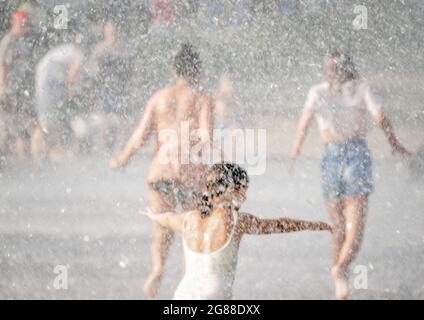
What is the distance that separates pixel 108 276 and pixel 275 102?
9496 millimetres

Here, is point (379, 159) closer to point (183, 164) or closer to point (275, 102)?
point (275, 102)

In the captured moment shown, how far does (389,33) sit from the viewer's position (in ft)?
68.8

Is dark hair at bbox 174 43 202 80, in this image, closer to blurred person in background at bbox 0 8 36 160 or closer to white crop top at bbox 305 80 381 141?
white crop top at bbox 305 80 381 141

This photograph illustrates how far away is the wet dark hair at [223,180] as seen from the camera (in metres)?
4.70

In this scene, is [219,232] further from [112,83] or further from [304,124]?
[112,83]

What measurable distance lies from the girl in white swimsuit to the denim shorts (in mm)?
1657

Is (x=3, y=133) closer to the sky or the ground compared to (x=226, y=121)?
closer to the ground

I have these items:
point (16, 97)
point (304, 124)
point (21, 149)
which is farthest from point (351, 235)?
point (16, 97)

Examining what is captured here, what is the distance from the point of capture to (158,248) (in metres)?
6.28

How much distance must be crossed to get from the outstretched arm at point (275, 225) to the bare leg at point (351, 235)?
155cm

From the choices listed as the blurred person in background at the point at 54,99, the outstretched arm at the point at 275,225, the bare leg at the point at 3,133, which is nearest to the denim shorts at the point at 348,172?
the outstretched arm at the point at 275,225

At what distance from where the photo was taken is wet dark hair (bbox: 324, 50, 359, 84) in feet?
21.4

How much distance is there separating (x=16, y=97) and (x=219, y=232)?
9723 mm

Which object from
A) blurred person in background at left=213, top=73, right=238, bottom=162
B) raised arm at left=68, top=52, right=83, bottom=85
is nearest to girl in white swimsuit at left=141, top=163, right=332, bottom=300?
blurred person in background at left=213, top=73, right=238, bottom=162
